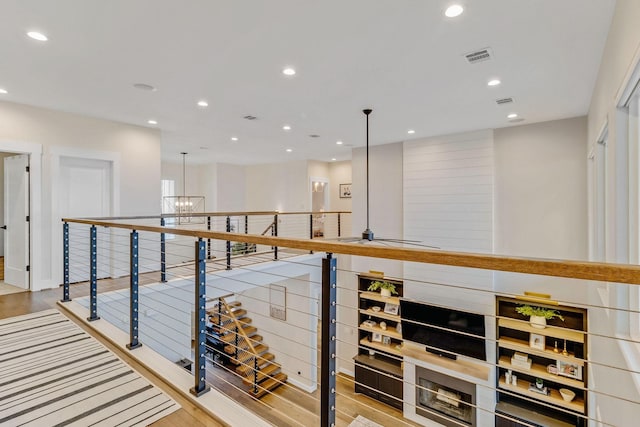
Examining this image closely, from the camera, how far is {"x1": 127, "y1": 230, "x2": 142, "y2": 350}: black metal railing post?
2.49m

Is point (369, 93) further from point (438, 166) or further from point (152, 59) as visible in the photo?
point (438, 166)

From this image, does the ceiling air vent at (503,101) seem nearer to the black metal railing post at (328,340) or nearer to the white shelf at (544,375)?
the white shelf at (544,375)

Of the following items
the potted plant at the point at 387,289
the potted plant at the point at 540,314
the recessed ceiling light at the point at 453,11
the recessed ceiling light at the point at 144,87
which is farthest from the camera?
the potted plant at the point at 387,289

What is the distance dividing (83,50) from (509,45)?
3.75 metres

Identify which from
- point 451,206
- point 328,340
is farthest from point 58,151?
point 451,206

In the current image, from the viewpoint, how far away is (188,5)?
2326 mm

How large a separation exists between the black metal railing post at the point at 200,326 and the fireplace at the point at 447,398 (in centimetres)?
473

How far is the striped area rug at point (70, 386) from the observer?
180cm

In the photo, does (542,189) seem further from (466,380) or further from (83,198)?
(83,198)

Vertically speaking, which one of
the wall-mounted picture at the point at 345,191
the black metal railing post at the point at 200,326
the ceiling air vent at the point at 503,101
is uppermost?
the ceiling air vent at the point at 503,101

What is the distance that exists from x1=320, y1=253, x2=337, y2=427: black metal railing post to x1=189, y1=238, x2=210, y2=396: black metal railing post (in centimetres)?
82

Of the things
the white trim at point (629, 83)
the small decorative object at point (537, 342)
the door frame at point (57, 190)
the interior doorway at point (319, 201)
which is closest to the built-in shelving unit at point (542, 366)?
the small decorative object at point (537, 342)

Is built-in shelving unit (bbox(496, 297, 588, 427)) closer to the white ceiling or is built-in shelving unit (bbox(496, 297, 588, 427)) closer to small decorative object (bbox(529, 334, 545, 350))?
small decorative object (bbox(529, 334, 545, 350))

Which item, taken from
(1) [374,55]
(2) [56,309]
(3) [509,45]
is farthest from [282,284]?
(3) [509,45]
